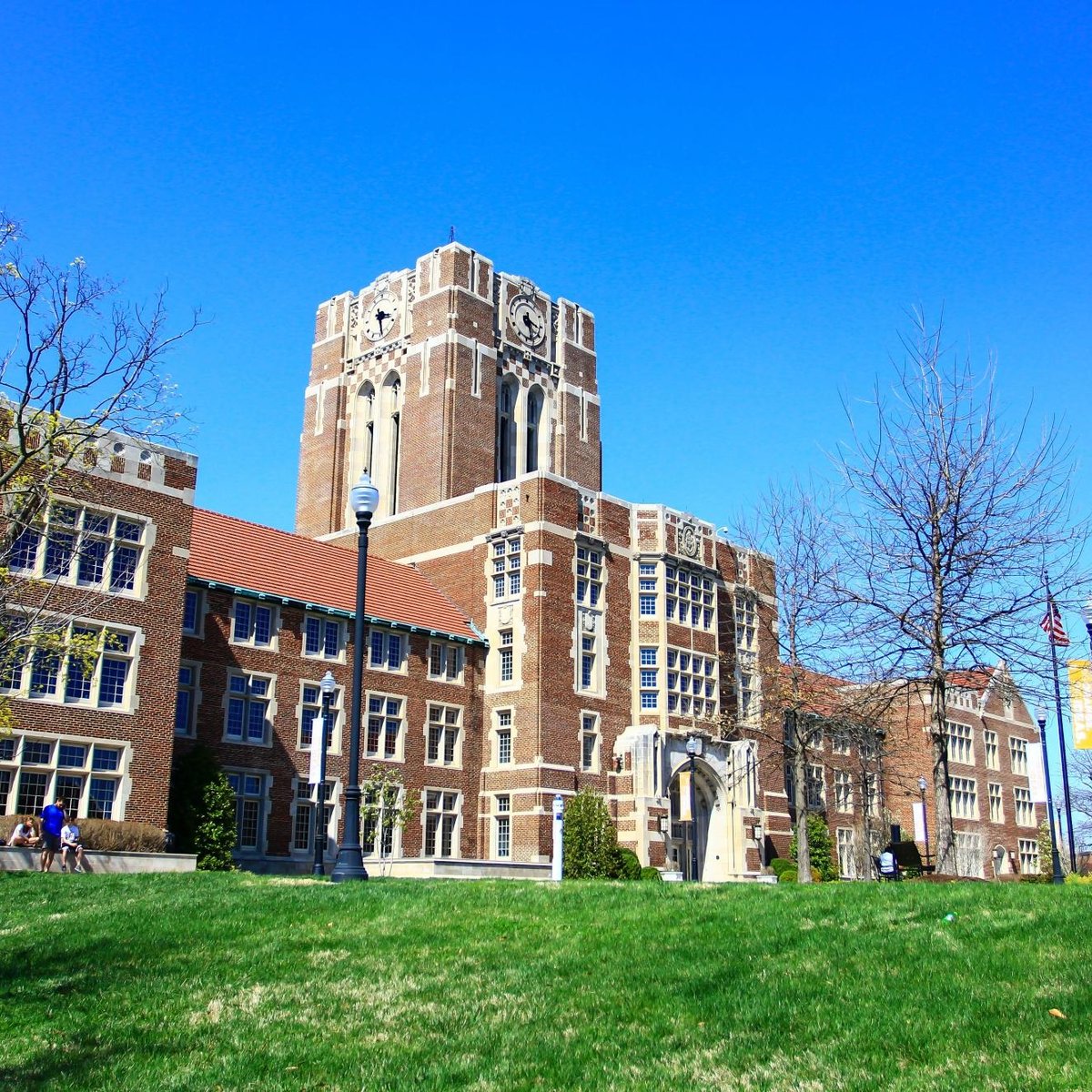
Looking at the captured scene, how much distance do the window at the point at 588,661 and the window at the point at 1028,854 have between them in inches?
1642

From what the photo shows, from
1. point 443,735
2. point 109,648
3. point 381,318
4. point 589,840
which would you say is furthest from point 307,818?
point 381,318

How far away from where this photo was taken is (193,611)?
123 feet

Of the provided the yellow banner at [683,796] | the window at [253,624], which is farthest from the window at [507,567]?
the window at [253,624]

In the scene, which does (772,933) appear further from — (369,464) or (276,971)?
(369,464)

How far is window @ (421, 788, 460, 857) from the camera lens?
42812mm

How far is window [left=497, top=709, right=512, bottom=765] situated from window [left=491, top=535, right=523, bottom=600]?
4321 millimetres

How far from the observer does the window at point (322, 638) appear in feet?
133

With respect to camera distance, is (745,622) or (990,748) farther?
(990,748)

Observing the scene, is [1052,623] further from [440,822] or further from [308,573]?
[308,573]

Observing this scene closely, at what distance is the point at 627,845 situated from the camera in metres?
43.7

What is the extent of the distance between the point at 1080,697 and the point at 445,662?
26.3m

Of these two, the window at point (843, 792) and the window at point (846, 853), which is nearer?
the window at point (846, 853)

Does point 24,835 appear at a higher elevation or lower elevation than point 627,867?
higher

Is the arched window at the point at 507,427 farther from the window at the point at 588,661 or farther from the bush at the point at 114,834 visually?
the bush at the point at 114,834
